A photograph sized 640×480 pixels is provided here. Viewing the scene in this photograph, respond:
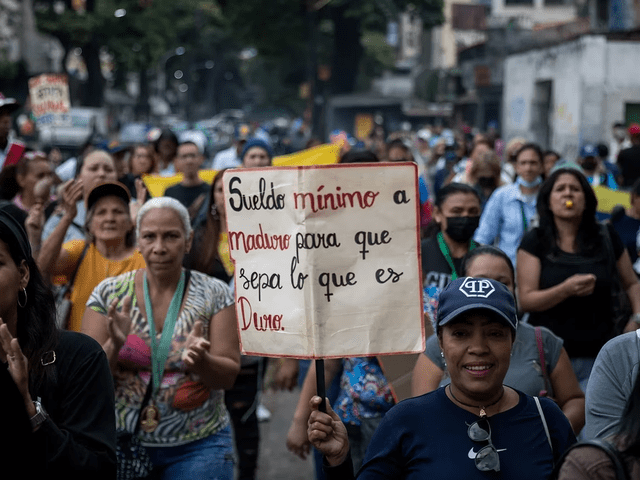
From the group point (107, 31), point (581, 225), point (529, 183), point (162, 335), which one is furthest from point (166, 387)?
point (107, 31)

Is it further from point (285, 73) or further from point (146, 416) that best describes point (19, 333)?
point (285, 73)

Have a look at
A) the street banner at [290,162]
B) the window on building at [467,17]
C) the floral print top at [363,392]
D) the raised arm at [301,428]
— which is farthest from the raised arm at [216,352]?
the window on building at [467,17]

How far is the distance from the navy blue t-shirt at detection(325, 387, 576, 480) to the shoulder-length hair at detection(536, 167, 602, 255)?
2527mm

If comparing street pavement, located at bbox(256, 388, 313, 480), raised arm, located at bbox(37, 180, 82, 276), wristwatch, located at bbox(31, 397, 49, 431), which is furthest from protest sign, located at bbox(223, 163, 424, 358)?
street pavement, located at bbox(256, 388, 313, 480)

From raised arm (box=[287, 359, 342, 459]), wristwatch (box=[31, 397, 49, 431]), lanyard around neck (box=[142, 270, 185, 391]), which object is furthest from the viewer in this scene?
raised arm (box=[287, 359, 342, 459])

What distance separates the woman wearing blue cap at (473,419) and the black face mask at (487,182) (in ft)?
20.6

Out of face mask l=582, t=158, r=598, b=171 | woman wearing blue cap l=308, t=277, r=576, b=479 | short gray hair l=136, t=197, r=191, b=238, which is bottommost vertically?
woman wearing blue cap l=308, t=277, r=576, b=479

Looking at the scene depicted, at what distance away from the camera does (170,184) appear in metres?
8.91

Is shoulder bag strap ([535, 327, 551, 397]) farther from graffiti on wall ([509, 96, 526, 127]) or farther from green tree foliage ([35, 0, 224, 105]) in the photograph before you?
green tree foliage ([35, 0, 224, 105])

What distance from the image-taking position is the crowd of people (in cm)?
284

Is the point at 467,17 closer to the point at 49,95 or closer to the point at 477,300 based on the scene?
the point at 49,95

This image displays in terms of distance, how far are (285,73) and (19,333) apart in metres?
69.1

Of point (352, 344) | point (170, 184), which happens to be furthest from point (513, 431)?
point (170, 184)

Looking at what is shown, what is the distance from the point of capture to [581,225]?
544cm
